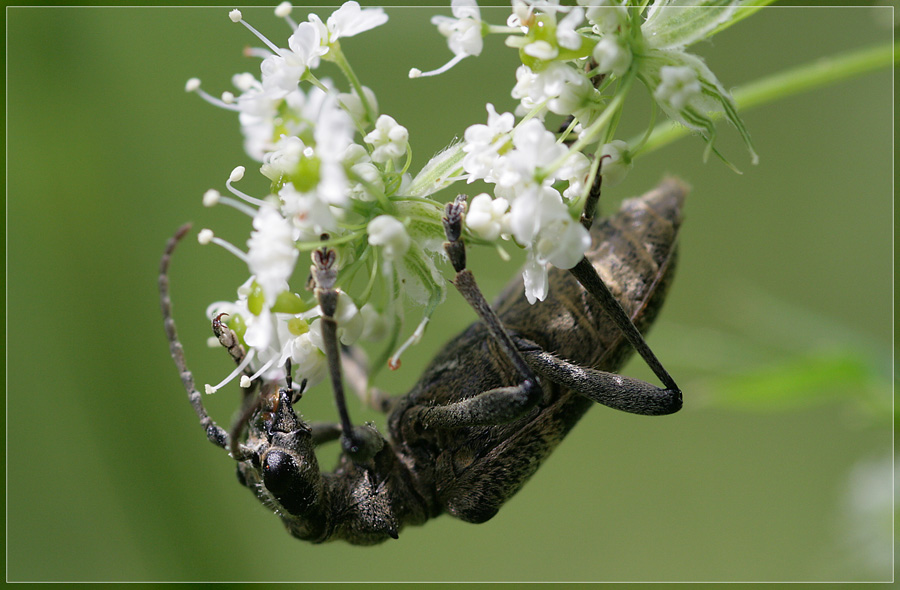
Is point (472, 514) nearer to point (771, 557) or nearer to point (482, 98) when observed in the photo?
point (482, 98)

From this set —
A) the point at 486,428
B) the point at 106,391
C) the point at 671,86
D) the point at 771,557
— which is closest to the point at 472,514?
the point at 486,428

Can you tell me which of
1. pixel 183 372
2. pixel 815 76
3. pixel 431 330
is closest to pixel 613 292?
pixel 815 76

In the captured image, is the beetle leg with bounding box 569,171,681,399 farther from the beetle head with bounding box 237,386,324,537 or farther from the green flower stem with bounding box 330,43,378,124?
the beetle head with bounding box 237,386,324,537

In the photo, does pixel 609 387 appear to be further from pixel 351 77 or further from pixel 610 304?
pixel 351 77

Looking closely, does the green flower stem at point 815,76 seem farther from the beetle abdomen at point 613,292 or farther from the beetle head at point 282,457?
the beetle head at point 282,457

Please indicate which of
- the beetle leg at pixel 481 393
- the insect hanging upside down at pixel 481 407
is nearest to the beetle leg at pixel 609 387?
the insect hanging upside down at pixel 481 407

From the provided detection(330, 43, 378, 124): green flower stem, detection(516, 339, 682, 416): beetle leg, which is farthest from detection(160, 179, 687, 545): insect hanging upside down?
detection(330, 43, 378, 124): green flower stem

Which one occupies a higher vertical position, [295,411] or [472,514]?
[295,411]
